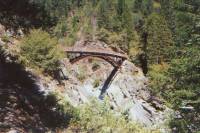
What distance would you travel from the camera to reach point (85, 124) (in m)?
12.6

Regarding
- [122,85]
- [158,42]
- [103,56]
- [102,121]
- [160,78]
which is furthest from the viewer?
[158,42]

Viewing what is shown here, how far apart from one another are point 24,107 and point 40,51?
84.9 ft

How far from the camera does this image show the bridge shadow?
571 inches

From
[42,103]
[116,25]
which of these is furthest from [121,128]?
[116,25]

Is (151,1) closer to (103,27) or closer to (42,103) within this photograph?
(103,27)

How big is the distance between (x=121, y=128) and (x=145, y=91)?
6057 centimetres

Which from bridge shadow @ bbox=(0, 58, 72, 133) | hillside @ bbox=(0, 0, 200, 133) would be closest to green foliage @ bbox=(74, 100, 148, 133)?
hillside @ bbox=(0, 0, 200, 133)

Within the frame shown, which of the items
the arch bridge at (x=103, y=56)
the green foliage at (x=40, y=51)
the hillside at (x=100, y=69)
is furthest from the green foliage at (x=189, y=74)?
the arch bridge at (x=103, y=56)

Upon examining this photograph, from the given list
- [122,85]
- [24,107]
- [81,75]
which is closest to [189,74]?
[24,107]

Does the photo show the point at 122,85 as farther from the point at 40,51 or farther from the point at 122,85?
the point at 40,51

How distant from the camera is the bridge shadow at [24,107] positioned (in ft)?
47.6

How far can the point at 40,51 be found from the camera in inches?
1640

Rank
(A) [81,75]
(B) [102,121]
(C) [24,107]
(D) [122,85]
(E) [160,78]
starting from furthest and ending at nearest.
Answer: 1. (A) [81,75]
2. (D) [122,85]
3. (E) [160,78]
4. (C) [24,107]
5. (B) [102,121]

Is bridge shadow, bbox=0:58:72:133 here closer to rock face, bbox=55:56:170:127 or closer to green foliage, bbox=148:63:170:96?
green foliage, bbox=148:63:170:96
